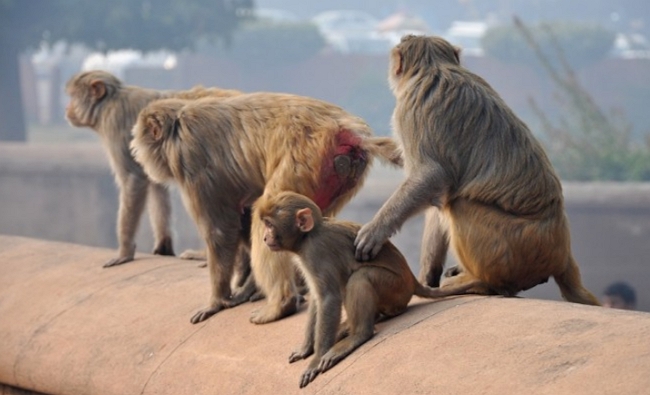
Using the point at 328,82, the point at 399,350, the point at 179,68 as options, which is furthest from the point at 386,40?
the point at 399,350

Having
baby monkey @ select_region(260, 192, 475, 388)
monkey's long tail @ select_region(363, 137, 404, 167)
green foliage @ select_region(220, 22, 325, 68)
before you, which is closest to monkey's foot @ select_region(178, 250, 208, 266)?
monkey's long tail @ select_region(363, 137, 404, 167)

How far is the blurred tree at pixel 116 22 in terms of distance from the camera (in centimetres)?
2553

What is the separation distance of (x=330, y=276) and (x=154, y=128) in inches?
71.8

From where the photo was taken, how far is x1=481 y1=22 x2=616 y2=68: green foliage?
30891mm

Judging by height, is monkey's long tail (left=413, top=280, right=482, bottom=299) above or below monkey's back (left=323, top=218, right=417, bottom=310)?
below

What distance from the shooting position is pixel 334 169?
605 centimetres

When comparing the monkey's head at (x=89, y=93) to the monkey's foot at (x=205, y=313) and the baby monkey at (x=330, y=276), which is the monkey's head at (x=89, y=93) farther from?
the baby monkey at (x=330, y=276)

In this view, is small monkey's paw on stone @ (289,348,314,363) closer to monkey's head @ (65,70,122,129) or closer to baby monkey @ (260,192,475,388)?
baby monkey @ (260,192,475,388)

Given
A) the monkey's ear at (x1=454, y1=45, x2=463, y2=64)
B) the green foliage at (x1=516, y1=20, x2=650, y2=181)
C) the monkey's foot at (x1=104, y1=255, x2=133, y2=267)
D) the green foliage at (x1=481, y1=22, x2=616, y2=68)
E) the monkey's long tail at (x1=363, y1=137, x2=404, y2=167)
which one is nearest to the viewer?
the monkey's ear at (x1=454, y1=45, x2=463, y2=64)

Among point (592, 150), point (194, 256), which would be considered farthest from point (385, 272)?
point (592, 150)

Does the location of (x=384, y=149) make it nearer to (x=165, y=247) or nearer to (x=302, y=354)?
(x=302, y=354)

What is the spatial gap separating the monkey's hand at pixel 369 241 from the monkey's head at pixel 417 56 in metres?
0.81

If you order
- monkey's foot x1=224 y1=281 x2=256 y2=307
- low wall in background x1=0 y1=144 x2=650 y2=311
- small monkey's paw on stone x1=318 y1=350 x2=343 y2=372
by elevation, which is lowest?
low wall in background x1=0 y1=144 x2=650 y2=311

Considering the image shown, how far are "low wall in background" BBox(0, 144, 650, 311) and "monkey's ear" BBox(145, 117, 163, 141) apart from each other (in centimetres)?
1063
